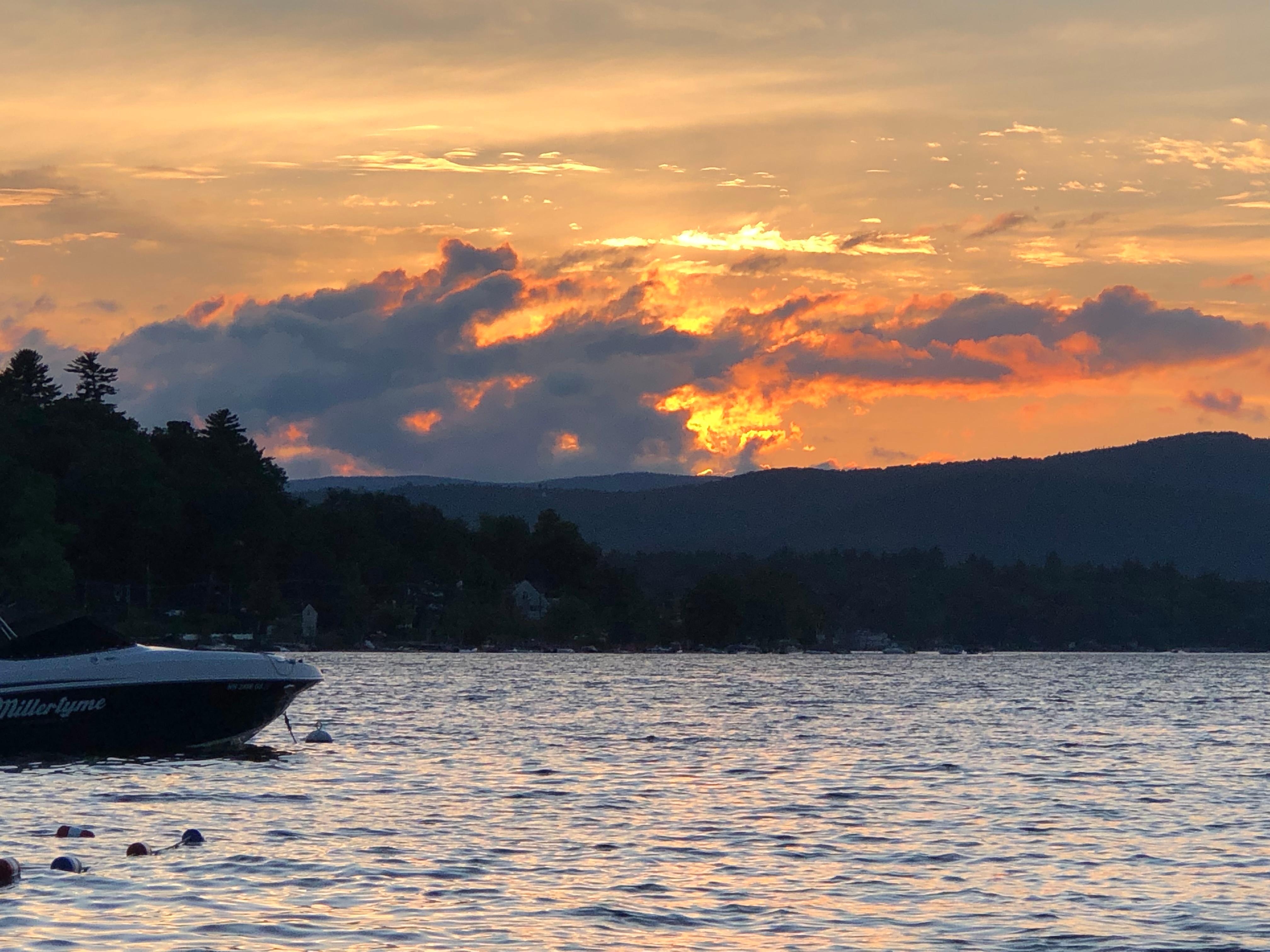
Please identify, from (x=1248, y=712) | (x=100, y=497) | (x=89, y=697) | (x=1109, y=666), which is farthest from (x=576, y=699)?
(x=1109, y=666)

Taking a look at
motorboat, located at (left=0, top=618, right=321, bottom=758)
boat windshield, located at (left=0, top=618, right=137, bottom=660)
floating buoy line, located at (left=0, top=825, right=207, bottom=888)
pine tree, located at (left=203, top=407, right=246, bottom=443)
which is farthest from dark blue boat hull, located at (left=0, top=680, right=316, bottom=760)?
pine tree, located at (left=203, top=407, right=246, bottom=443)

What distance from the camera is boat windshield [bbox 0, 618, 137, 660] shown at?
37.7 metres

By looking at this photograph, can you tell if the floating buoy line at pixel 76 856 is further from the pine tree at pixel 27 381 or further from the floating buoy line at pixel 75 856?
the pine tree at pixel 27 381

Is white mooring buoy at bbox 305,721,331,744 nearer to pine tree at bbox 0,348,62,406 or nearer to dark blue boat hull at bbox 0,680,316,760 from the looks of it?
dark blue boat hull at bbox 0,680,316,760

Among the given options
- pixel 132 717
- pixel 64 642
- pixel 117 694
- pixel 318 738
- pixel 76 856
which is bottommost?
pixel 318 738

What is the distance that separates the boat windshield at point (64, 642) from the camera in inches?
1484

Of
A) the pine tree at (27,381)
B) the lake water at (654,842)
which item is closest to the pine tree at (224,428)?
the pine tree at (27,381)

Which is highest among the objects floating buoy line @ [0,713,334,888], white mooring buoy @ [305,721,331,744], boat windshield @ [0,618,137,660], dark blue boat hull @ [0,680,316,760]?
boat windshield @ [0,618,137,660]

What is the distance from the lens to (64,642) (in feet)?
126

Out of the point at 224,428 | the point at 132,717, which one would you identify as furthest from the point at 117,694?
the point at 224,428

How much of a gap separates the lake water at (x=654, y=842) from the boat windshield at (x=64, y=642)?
9.20ft

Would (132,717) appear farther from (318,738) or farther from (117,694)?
(318,738)

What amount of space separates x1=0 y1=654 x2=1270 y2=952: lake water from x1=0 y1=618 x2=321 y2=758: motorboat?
3.45ft

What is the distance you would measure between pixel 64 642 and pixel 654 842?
1691 centimetres
